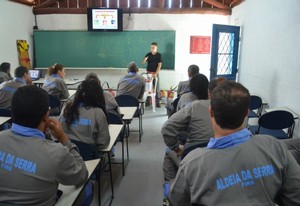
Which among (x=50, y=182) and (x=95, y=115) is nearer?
(x=50, y=182)

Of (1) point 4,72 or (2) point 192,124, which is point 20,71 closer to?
(1) point 4,72

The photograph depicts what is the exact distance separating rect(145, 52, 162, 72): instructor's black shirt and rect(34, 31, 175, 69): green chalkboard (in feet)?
1.63

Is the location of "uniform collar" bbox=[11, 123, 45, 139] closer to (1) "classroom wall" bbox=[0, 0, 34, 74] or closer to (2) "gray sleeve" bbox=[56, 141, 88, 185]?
(2) "gray sleeve" bbox=[56, 141, 88, 185]

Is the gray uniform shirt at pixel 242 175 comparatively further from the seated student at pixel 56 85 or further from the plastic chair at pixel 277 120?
the seated student at pixel 56 85

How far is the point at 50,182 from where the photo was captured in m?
1.26

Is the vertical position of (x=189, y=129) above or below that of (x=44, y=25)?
below

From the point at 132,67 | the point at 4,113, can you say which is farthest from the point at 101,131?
the point at 132,67

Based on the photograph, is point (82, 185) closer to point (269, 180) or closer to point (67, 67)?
point (269, 180)

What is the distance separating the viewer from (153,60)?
655 cm

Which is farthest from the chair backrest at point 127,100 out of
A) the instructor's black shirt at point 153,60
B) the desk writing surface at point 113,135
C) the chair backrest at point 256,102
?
the instructor's black shirt at point 153,60

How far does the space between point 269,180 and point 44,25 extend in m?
7.59

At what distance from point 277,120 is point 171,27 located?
4.63 m

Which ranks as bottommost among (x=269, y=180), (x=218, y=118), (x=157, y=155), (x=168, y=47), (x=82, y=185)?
(x=157, y=155)

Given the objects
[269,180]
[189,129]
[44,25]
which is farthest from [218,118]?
[44,25]
